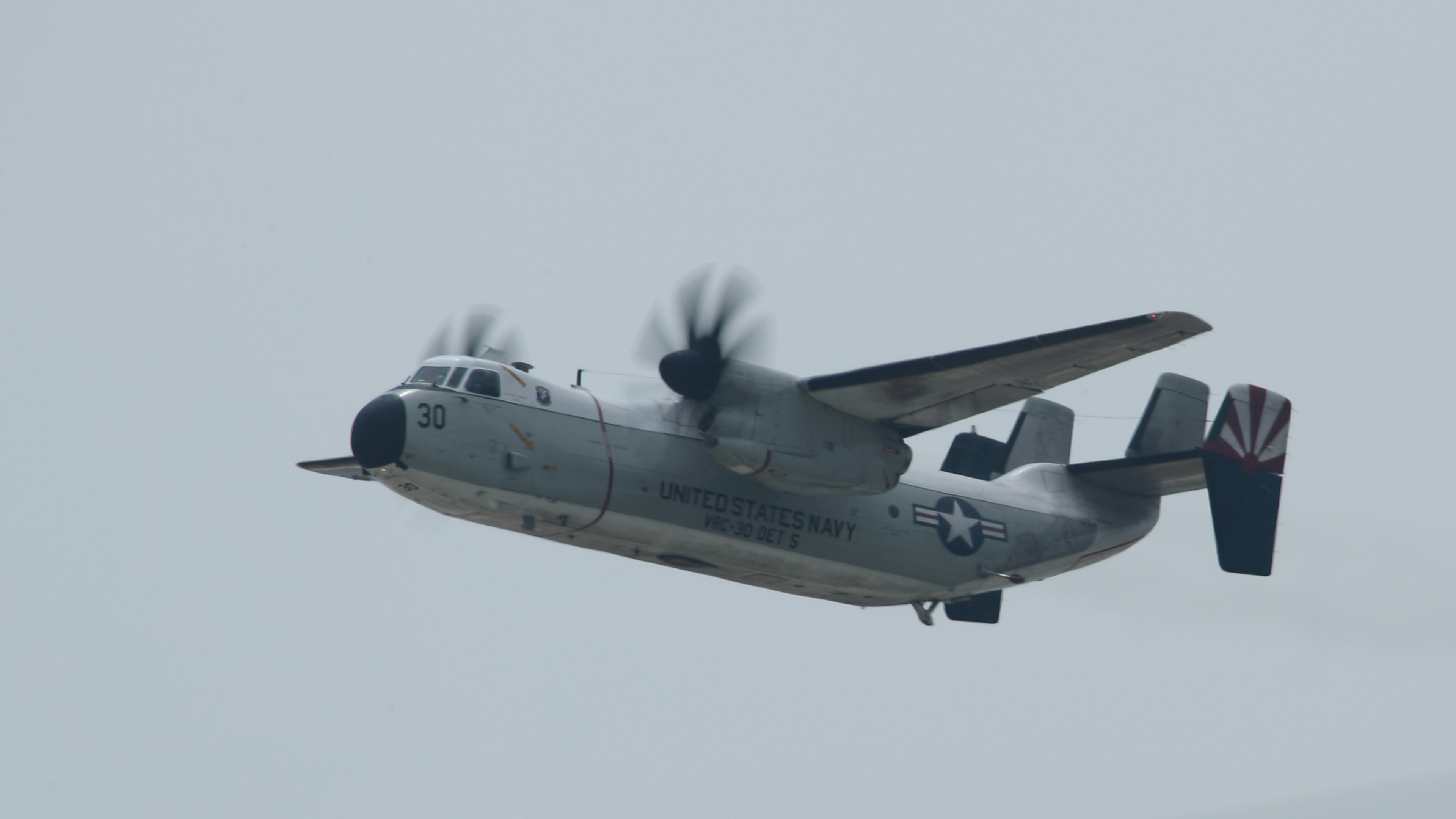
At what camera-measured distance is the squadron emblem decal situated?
22156 mm

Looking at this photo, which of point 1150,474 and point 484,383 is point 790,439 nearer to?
point 484,383

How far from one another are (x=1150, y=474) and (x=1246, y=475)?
1.74 m

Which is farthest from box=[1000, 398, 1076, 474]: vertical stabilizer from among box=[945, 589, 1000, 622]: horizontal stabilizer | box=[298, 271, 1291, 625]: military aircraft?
box=[945, 589, 1000, 622]: horizontal stabilizer

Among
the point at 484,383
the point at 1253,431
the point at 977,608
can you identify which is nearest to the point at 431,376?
the point at 484,383

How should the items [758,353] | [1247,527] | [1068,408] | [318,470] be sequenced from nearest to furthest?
[758,353] < [1247,527] < [318,470] < [1068,408]

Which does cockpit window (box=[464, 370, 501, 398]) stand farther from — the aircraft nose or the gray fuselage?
the aircraft nose

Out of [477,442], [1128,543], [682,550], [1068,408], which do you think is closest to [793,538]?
[682,550]

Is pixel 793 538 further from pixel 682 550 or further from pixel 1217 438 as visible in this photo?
pixel 1217 438

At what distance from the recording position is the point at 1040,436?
89.6 ft

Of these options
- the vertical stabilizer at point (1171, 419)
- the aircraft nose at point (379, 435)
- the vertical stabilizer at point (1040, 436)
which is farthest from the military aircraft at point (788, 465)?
the vertical stabilizer at point (1040, 436)

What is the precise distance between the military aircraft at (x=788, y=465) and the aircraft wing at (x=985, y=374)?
0.11ft

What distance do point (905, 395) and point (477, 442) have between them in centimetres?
573

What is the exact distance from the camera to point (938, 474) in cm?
2300

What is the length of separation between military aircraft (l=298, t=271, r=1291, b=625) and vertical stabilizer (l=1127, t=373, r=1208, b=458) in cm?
176
